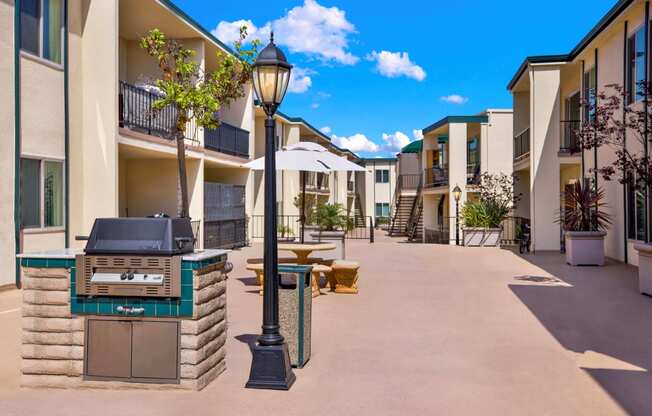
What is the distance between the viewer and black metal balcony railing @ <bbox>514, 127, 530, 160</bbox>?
21.2 metres

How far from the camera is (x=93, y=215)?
12750 millimetres

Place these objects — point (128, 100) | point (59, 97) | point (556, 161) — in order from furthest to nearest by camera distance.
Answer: point (556, 161) < point (128, 100) < point (59, 97)

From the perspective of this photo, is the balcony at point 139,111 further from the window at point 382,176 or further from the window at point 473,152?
the window at point 382,176

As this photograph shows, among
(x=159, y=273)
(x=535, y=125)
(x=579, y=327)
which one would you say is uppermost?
(x=535, y=125)

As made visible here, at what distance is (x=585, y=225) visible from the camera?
15312mm

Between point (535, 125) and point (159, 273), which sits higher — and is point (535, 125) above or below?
above

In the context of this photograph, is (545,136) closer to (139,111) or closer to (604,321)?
(604,321)

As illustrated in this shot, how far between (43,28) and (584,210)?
1328 cm

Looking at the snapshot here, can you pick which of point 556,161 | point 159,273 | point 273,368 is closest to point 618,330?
point 273,368

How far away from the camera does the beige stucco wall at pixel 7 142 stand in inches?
405

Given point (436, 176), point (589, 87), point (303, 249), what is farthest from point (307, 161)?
point (436, 176)

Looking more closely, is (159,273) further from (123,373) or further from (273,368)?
(273,368)

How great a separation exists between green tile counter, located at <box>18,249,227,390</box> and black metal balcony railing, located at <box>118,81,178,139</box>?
8847 mm

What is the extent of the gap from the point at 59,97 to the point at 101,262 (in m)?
8.27
